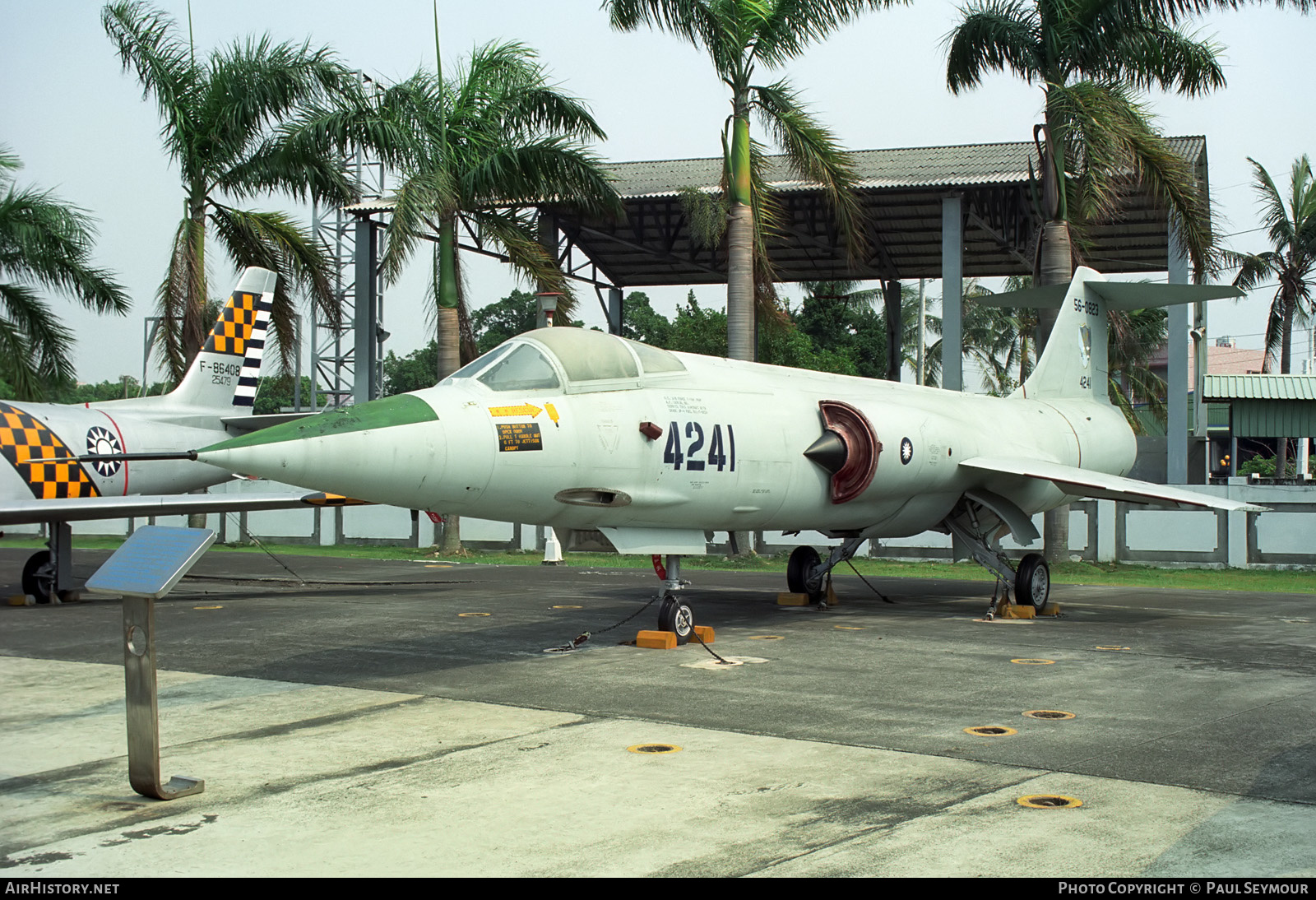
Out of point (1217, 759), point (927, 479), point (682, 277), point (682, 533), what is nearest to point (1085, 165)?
point (927, 479)

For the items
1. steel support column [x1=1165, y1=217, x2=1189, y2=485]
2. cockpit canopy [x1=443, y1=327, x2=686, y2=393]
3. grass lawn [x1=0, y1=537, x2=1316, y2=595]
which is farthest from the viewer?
Result: steel support column [x1=1165, y1=217, x2=1189, y2=485]

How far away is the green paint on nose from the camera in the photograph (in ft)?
25.0

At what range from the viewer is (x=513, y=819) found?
4910 mm

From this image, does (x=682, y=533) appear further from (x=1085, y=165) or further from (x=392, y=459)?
(x=1085, y=165)

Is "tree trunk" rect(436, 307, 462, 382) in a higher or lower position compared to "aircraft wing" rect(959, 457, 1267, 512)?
higher

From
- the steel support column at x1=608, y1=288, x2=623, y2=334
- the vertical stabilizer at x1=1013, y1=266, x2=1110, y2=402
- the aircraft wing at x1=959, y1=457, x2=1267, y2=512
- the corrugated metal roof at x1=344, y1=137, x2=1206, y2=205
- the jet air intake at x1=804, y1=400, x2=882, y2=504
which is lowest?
the aircraft wing at x1=959, y1=457, x2=1267, y2=512

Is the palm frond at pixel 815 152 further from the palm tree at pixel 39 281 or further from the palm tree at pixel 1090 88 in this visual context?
the palm tree at pixel 39 281

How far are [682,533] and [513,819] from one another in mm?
5730

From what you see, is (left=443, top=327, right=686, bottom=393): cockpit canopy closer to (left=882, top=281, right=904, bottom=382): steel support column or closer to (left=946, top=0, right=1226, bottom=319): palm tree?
(left=946, top=0, right=1226, bottom=319): palm tree

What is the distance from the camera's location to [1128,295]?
16.7 meters

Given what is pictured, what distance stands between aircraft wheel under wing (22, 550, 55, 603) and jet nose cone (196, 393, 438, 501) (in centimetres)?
904

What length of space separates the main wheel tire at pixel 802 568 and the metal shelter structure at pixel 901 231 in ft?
37.9

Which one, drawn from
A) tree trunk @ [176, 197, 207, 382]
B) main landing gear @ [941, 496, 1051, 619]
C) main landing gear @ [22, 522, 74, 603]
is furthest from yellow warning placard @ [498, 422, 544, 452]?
tree trunk @ [176, 197, 207, 382]

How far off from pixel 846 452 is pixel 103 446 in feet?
35.5
